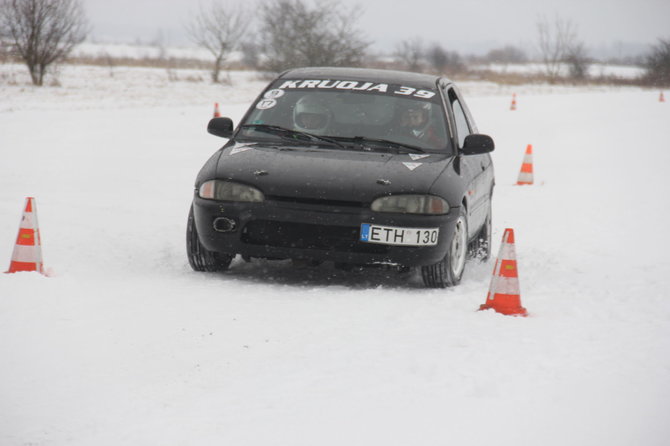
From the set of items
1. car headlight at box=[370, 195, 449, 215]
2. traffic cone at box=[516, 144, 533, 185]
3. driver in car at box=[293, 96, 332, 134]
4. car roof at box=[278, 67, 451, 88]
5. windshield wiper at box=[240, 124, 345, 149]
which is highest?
car roof at box=[278, 67, 451, 88]

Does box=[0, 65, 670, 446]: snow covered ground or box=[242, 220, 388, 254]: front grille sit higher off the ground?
box=[242, 220, 388, 254]: front grille

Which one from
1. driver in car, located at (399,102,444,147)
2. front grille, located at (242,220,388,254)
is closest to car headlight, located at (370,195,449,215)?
front grille, located at (242,220,388,254)

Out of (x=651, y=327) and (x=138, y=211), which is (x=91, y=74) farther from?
(x=651, y=327)

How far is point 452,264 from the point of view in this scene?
6613 millimetres

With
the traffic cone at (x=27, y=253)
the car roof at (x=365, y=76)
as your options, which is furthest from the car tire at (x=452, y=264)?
the traffic cone at (x=27, y=253)

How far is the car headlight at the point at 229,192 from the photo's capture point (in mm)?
6289

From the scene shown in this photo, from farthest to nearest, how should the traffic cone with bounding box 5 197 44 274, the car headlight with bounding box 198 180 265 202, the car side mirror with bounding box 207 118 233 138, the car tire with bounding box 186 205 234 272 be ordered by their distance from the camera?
the car side mirror with bounding box 207 118 233 138 → the car tire with bounding box 186 205 234 272 → the traffic cone with bounding box 5 197 44 274 → the car headlight with bounding box 198 180 265 202

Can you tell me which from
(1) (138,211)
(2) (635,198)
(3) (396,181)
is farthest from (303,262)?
(2) (635,198)

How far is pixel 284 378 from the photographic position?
14.3 feet

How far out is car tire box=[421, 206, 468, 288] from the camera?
21.2 feet

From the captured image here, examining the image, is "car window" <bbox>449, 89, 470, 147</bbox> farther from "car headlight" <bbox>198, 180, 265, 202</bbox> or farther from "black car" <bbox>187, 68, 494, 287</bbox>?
"car headlight" <bbox>198, 180, 265, 202</bbox>

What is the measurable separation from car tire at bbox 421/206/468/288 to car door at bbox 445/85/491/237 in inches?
10.8

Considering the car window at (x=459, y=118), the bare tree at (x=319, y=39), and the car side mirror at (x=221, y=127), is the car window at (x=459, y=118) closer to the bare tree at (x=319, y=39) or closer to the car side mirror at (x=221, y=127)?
the car side mirror at (x=221, y=127)

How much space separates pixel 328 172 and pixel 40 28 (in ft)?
114
